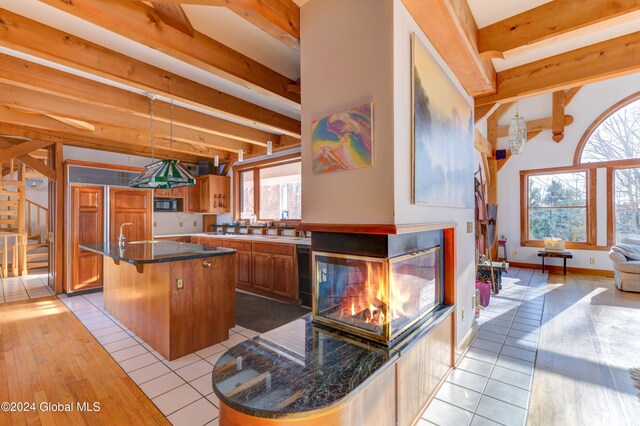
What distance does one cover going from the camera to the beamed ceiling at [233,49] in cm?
202

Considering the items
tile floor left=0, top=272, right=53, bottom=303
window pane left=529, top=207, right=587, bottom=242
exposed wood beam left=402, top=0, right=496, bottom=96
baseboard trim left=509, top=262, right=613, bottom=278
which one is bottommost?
tile floor left=0, top=272, right=53, bottom=303

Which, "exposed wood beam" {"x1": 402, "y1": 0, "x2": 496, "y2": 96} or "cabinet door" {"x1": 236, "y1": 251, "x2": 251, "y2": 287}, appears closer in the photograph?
"exposed wood beam" {"x1": 402, "y1": 0, "x2": 496, "y2": 96}

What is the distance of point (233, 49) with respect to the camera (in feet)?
8.74

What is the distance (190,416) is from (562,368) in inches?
117

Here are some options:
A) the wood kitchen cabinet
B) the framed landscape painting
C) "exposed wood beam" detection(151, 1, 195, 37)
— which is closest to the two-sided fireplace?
the framed landscape painting

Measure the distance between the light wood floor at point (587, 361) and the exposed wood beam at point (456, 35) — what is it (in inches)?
103

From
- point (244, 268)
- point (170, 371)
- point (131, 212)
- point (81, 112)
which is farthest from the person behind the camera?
point (131, 212)

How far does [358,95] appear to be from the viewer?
176 cm

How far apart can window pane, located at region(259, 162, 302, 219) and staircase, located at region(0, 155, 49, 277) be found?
421 centimetres

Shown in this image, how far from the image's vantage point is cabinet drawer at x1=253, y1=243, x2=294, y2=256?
14.5 feet

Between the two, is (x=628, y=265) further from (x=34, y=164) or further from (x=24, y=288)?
(x=24, y=288)

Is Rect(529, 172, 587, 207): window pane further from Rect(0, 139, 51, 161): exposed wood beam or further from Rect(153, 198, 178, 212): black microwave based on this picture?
Rect(0, 139, 51, 161): exposed wood beam

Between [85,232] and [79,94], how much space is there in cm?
277

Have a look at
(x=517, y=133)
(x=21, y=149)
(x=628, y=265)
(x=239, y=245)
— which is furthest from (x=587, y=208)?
(x=21, y=149)
